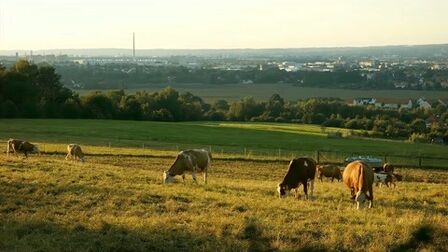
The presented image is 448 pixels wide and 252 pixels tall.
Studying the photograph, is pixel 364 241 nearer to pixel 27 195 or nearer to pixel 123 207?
pixel 123 207

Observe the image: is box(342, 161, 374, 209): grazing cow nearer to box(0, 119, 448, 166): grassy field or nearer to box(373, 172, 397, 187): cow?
box(373, 172, 397, 187): cow

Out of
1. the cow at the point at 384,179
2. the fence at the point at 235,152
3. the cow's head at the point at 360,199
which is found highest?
the cow's head at the point at 360,199

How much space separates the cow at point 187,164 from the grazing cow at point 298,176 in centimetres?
488

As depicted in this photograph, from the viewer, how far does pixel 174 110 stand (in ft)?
351

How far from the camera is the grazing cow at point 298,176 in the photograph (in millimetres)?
20578

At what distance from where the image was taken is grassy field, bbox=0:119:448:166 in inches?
2147

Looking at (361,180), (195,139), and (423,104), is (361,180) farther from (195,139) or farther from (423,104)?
(423,104)

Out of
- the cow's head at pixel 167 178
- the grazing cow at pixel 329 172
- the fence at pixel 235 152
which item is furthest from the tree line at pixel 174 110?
the cow's head at pixel 167 178

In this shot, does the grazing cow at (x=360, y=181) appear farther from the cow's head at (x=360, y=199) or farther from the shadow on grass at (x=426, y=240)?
the shadow on grass at (x=426, y=240)

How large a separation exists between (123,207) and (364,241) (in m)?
7.02

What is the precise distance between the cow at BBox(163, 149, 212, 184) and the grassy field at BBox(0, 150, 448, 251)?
964 mm

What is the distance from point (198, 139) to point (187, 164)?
132 feet

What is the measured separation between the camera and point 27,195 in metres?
17.9

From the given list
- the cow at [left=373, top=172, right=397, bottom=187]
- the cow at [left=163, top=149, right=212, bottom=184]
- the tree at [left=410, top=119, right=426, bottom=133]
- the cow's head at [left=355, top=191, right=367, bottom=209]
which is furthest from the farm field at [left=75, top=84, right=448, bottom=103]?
the cow's head at [left=355, top=191, right=367, bottom=209]
